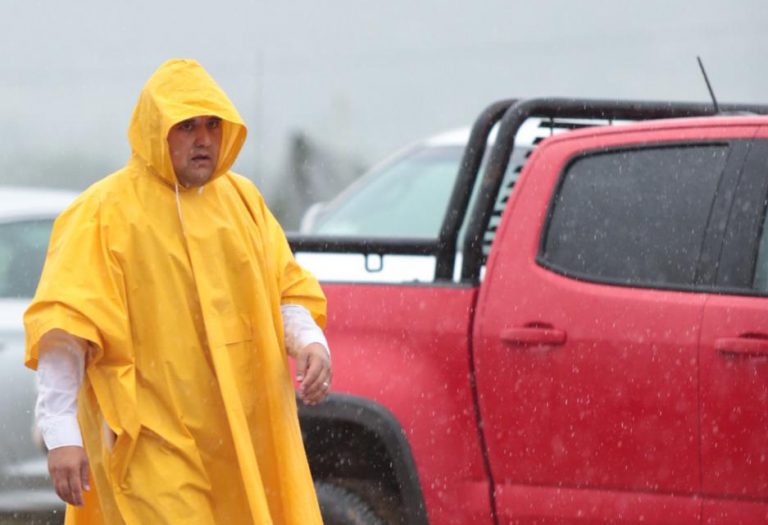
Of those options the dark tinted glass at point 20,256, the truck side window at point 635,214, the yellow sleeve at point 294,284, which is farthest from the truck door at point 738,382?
the dark tinted glass at point 20,256

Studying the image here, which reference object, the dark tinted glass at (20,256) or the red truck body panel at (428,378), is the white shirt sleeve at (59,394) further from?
the dark tinted glass at (20,256)

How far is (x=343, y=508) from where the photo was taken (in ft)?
18.7

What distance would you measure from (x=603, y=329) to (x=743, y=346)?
1.44 ft

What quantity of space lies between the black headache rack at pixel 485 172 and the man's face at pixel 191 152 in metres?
1.44

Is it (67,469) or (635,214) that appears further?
(635,214)

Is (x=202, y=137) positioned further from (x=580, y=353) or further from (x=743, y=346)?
(x=743, y=346)

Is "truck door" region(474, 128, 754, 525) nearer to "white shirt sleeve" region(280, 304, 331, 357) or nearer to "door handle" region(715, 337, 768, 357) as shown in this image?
"door handle" region(715, 337, 768, 357)

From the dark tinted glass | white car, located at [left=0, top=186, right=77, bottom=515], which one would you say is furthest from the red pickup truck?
the dark tinted glass

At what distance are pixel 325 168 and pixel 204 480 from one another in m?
27.8

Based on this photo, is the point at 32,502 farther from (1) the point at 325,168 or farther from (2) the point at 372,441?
(1) the point at 325,168

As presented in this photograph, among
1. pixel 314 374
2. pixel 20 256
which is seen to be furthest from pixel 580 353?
pixel 20 256

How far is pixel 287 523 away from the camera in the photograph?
14.5ft

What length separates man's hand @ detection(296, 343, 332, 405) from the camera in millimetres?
4344

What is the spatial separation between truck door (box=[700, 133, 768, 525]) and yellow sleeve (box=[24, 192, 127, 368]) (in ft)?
5.49
